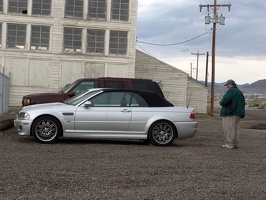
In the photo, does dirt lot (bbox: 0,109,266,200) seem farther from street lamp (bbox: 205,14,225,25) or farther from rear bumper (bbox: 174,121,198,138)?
street lamp (bbox: 205,14,225,25)

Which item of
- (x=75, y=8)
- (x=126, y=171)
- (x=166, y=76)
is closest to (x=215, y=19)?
(x=166, y=76)

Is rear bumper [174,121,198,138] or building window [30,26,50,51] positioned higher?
building window [30,26,50,51]

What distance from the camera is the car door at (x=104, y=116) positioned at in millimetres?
11656

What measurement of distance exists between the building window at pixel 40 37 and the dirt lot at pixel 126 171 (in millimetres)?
20370

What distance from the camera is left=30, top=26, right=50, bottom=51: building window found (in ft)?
103

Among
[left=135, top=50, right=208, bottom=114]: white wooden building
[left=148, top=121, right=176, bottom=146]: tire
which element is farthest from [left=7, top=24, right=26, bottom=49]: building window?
[left=148, top=121, right=176, bottom=146]: tire

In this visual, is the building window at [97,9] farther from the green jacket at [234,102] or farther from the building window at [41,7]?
the green jacket at [234,102]

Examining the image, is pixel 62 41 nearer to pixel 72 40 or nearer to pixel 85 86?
pixel 72 40

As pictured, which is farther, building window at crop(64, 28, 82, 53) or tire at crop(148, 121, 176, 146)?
building window at crop(64, 28, 82, 53)

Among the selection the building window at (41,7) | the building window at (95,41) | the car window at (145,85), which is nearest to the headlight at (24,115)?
the car window at (145,85)

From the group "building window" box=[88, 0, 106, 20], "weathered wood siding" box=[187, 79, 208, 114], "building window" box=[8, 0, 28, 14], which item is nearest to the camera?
"building window" box=[8, 0, 28, 14]

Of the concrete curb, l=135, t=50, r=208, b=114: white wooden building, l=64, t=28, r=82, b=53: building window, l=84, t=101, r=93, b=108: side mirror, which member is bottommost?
the concrete curb

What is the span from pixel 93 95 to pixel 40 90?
20.3 meters

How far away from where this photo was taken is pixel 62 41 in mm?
31641
